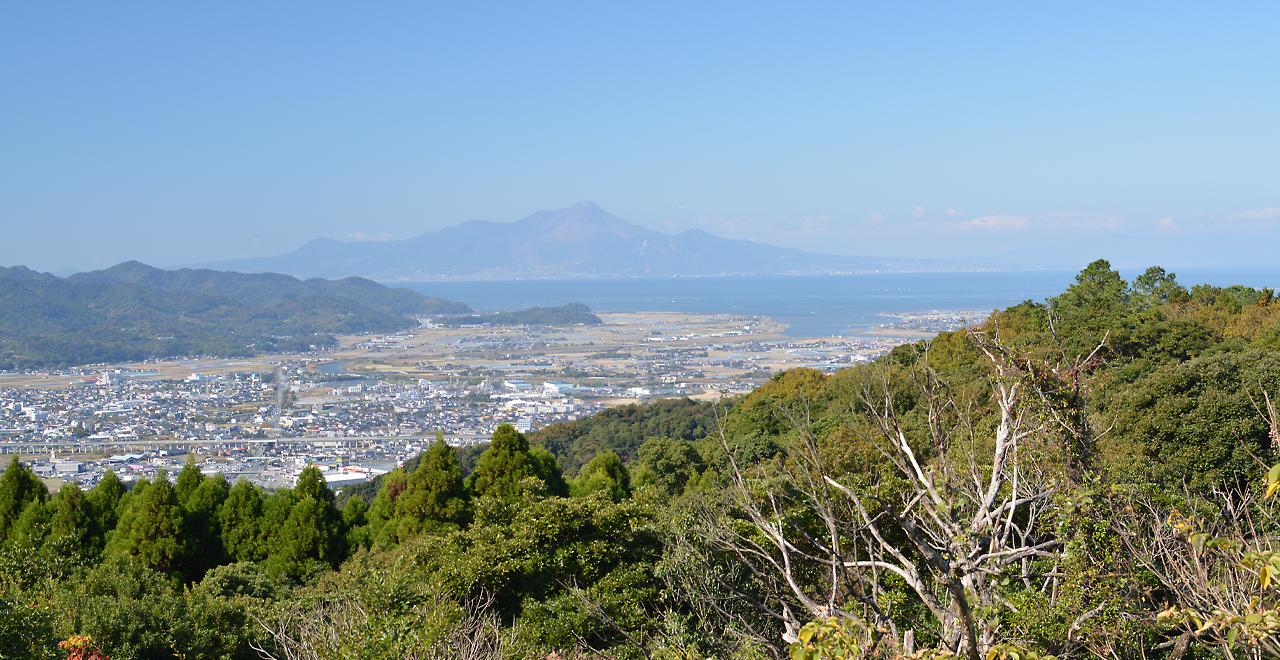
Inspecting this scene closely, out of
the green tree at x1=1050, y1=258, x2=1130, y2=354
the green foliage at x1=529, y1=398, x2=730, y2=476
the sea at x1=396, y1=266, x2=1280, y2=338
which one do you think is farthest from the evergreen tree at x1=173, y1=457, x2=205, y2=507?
the sea at x1=396, y1=266, x2=1280, y2=338

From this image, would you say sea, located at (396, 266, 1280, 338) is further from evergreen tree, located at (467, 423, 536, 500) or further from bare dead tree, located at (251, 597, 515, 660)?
bare dead tree, located at (251, 597, 515, 660)

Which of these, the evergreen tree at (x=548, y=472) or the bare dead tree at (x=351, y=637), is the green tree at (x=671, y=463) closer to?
the evergreen tree at (x=548, y=472)

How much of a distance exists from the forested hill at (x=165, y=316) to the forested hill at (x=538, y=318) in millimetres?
7571

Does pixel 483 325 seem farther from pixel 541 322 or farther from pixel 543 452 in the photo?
pixel 543 452

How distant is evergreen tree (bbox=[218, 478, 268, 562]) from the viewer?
11.6 meters

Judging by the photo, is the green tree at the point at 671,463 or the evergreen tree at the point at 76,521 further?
the green tree at the point at 671,463

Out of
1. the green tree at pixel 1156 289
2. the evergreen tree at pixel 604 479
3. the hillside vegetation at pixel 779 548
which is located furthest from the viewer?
the green tree at pixel 1156 289

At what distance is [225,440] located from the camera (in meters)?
38.0

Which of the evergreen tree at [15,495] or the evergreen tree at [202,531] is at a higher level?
the evergreen tree at [15,495]

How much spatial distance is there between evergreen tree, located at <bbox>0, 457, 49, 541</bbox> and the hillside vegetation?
0.04 meters

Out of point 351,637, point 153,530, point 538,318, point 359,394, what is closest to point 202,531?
point 153,530

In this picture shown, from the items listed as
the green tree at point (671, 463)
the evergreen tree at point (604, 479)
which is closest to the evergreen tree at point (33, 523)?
the evergreen tree at point (604, 479)

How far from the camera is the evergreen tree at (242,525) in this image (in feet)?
38.1

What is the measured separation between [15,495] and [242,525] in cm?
309
